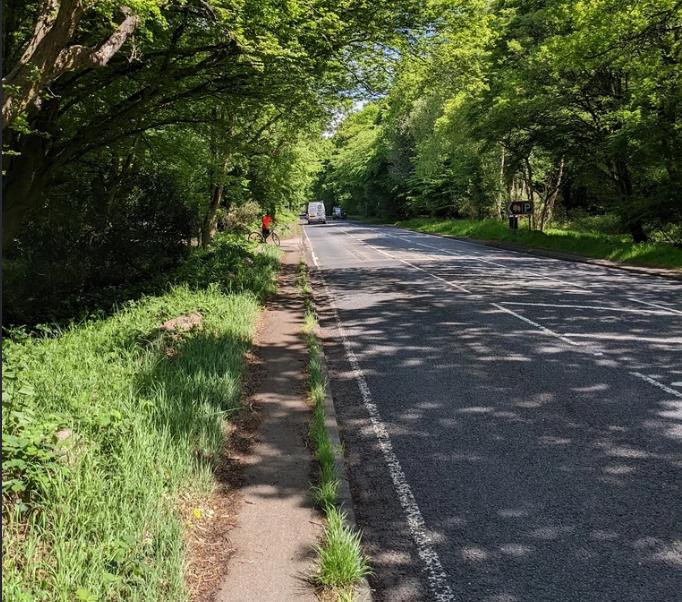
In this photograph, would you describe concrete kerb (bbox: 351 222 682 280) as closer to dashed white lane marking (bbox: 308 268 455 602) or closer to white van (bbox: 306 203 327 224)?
dashed white lane marking (bbox: 308 268 455 602)

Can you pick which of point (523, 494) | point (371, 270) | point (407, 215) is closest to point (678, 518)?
point (523, 494)

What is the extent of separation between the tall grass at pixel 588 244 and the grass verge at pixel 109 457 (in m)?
17.1

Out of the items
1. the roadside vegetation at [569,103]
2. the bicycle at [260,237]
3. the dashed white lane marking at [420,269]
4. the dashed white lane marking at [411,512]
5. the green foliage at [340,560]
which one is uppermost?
the roadside vegetation at [569,103]

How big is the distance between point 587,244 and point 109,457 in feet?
77.5

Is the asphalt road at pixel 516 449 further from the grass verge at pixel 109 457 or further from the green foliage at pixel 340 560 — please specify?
the grass verge at pixel 109 457

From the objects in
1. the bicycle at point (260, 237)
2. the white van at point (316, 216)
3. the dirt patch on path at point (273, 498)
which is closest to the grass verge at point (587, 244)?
the bicycle at point (260, 237)

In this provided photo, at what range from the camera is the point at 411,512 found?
415cm

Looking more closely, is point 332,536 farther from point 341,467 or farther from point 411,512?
point 341,467

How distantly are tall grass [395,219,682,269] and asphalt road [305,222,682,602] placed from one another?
932cm

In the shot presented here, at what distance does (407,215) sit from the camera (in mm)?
67250

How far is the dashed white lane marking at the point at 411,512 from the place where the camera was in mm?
3350

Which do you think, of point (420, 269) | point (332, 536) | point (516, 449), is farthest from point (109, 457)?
point (420, 269)

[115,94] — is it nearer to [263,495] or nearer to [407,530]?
[263,495]

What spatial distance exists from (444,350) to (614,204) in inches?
721
